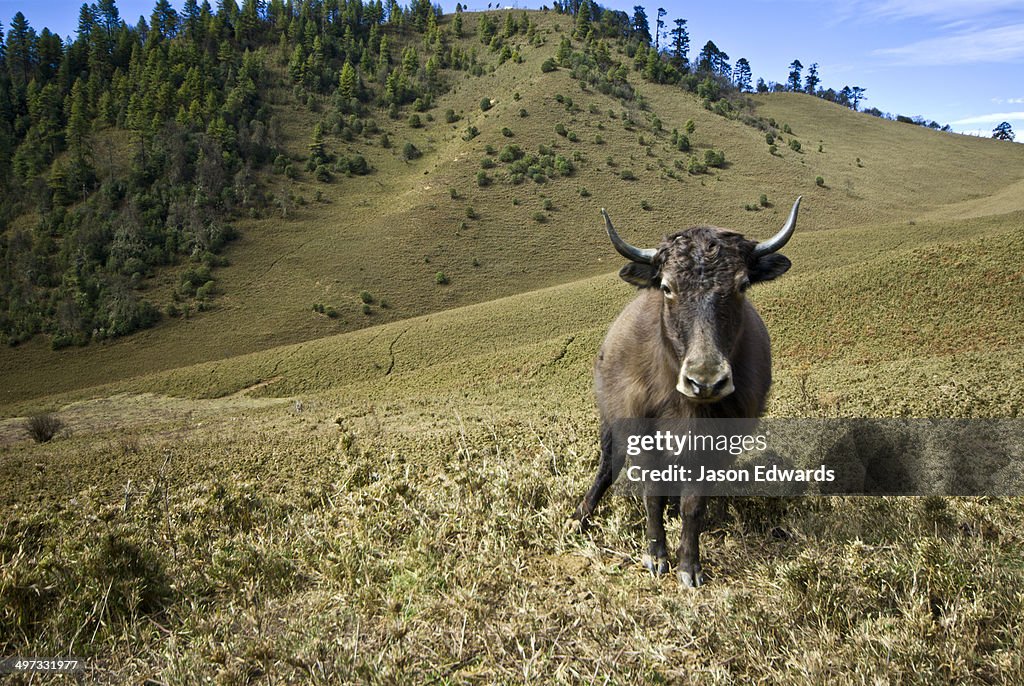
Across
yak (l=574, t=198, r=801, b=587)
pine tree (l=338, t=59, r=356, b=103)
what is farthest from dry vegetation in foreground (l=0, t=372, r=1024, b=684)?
pine tree (l=338, t=59, r=356, b=103)

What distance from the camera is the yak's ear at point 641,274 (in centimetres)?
483

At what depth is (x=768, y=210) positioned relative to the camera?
211 feet

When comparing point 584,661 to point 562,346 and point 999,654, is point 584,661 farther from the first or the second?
point 562,346

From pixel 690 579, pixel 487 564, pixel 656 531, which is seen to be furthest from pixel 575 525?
pixel 690 579

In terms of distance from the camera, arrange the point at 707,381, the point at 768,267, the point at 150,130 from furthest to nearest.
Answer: the point at 150,130 → the point at 768,267 → the point at 707,381

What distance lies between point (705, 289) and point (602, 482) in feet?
7.32

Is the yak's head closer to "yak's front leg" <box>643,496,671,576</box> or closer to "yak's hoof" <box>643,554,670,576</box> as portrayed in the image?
"yak's front leg" <box>643,496,671,576</box>

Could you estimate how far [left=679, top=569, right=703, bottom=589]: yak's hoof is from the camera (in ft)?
13.6

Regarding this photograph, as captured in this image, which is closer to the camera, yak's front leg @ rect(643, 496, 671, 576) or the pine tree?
yak's front leg @ rect(643, 496, 671, 576)

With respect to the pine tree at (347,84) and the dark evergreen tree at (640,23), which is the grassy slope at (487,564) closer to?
the pine tree at (347,84)

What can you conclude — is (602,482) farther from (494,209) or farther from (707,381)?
(494,209)

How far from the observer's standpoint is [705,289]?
4.23m

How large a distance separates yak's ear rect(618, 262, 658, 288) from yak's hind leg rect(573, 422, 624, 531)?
5.14 feet

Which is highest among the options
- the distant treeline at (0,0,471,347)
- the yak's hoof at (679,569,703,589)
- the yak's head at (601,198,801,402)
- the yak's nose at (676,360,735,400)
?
the distant treeline at (0,0,471,347)
